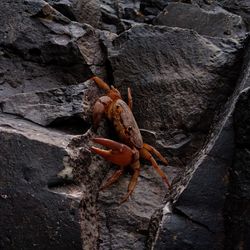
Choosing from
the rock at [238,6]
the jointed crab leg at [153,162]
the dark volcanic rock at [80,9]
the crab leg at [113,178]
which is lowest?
the crab leg at [113,178]

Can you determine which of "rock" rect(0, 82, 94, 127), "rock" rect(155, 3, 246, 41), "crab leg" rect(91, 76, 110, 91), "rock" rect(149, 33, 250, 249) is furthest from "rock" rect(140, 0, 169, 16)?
"rock" rect(149, 33, 250, 249)

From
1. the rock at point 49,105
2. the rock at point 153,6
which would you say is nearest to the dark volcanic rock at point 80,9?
the rock at point 49,105

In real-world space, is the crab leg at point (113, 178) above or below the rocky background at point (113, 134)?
below

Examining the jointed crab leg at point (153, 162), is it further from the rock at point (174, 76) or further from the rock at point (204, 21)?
the rock at point (204, 21)

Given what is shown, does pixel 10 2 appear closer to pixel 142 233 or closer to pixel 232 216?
pixel 142 233

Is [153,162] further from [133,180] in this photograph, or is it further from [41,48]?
[41,48]

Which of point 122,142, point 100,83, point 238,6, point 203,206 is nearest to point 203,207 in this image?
point 203,206

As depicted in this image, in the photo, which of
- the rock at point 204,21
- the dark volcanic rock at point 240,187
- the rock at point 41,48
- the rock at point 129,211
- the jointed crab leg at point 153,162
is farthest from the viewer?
the rock at point 204,21
